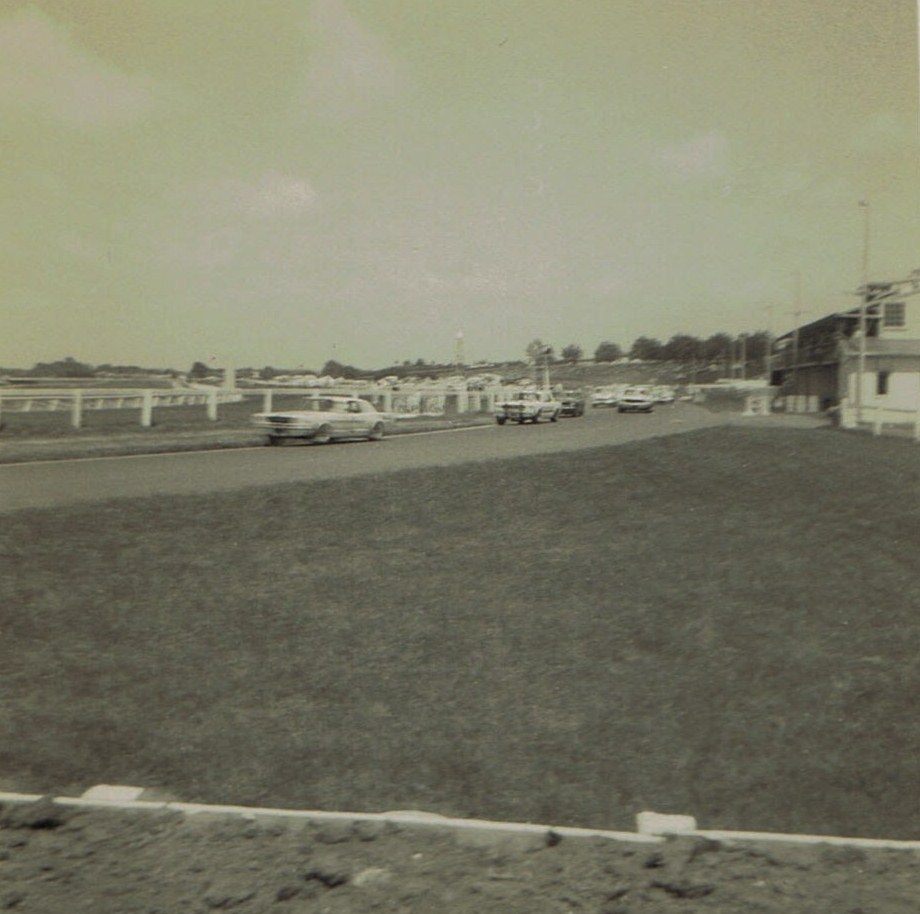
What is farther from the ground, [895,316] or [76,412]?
[895,316]

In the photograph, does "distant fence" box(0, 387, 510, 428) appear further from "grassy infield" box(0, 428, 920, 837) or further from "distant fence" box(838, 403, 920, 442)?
"distant fence" box(838, 403, 920, 442)

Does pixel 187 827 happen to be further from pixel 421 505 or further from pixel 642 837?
pixel 421 505

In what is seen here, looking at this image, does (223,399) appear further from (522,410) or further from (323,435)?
(522,410)

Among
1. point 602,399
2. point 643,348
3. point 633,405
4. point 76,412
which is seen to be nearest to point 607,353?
point 643,348

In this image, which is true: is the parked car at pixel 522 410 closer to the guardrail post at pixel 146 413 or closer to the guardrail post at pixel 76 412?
the guardrail post at pixel 146 413

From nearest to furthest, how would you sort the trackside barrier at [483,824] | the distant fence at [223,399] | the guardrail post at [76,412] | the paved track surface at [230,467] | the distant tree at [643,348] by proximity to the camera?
the trackside barrier at [483,824], the paved track surface at [230,467], the distant tree at [643,348], the distant fence at [223,399], the guardrail post at [76,412]

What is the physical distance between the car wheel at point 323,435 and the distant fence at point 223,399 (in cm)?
97

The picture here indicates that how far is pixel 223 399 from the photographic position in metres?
11.9

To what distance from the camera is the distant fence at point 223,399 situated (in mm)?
8695

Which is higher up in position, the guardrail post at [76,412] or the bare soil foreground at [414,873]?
the guardrail post at [76,412]

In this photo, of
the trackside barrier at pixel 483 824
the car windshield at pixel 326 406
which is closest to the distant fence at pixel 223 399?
the car windshield at pixel 326 406

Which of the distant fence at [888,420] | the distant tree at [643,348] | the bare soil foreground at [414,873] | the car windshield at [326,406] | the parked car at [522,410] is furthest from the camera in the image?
the parked car at [522,410]

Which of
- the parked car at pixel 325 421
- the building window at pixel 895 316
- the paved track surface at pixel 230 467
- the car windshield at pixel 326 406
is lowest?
the paved track surface at pixel 230 467

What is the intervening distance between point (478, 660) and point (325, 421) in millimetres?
11582
